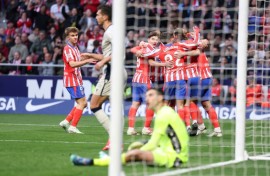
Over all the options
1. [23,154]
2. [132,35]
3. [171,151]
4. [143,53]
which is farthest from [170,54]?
[171,151]

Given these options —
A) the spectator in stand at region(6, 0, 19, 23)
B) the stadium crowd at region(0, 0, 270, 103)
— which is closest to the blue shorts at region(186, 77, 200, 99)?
the stadium crowd at region(0, 0, 270, 103)

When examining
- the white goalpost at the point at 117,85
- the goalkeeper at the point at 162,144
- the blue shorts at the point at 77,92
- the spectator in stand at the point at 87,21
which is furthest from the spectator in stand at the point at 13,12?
the white goalpost at the point at 117,85

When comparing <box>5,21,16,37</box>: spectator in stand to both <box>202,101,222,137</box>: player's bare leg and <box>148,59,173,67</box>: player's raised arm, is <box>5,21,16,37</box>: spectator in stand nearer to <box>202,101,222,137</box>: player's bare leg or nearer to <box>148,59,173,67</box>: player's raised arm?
<box>148,59,173,67</box>: player's raised arm

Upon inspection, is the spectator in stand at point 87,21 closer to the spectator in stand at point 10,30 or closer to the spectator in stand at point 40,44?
the spectator in stand at point 40,44

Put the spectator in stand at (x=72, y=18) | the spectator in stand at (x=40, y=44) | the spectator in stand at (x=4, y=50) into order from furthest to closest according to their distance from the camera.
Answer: the spectator in stand at (x=72, y=18) < the spectator in stand at (x=4, y=50) < the spectator in stand at (x=40, y=44)

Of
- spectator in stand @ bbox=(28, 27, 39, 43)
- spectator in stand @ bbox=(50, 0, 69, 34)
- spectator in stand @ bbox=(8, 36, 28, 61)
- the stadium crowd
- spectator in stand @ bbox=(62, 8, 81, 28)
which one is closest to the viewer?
the stadium crowd

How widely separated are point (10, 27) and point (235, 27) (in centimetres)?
914

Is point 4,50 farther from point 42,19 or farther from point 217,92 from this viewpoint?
point 217,92

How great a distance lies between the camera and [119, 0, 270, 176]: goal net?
12007mm

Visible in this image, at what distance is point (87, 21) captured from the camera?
27.4 m

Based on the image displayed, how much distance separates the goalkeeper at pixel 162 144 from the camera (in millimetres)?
10664

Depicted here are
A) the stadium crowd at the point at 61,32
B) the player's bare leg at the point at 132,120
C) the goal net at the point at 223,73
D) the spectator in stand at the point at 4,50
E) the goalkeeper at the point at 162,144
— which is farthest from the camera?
the spectator in stand at the point at 4,50

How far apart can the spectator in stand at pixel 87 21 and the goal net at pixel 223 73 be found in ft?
8.88

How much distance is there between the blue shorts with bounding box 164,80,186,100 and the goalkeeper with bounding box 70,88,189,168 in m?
5.57
